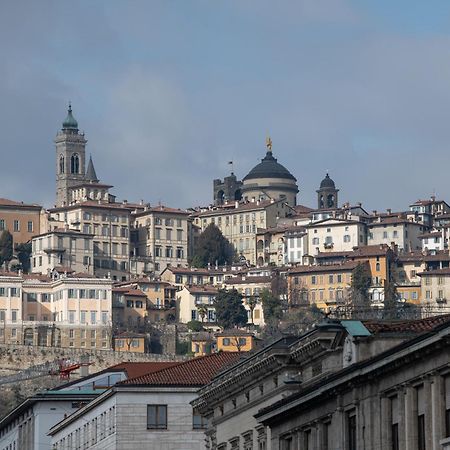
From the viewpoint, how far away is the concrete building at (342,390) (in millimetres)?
33562

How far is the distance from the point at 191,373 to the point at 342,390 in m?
23.0

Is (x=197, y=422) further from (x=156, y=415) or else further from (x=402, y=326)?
(x=402, y=326)

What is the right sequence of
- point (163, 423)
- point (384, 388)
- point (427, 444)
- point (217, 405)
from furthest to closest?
point (163, 423), point (217, 405), point (384, 388), point (427, 444)

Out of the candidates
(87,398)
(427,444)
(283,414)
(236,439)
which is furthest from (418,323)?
(87,398)

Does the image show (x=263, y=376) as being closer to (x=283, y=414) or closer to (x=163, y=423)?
(x=283, y=414)

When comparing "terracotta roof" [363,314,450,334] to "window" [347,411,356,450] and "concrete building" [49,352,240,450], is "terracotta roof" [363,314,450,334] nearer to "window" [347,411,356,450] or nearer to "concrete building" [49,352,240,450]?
"window" [347,411,356,450]

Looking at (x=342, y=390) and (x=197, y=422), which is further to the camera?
(x=197, y=422)

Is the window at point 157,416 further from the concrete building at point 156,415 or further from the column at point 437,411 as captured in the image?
the column at point 437,411

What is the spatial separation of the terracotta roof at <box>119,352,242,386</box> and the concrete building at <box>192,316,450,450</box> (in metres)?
5.41

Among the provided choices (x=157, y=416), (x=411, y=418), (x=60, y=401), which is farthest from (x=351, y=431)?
(x=60, y=401)

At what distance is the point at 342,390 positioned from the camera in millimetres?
38125

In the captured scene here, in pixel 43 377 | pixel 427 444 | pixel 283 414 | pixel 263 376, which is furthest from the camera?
pixel 43 377

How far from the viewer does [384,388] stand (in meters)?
35.6

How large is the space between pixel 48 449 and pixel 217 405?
21.2 meters
